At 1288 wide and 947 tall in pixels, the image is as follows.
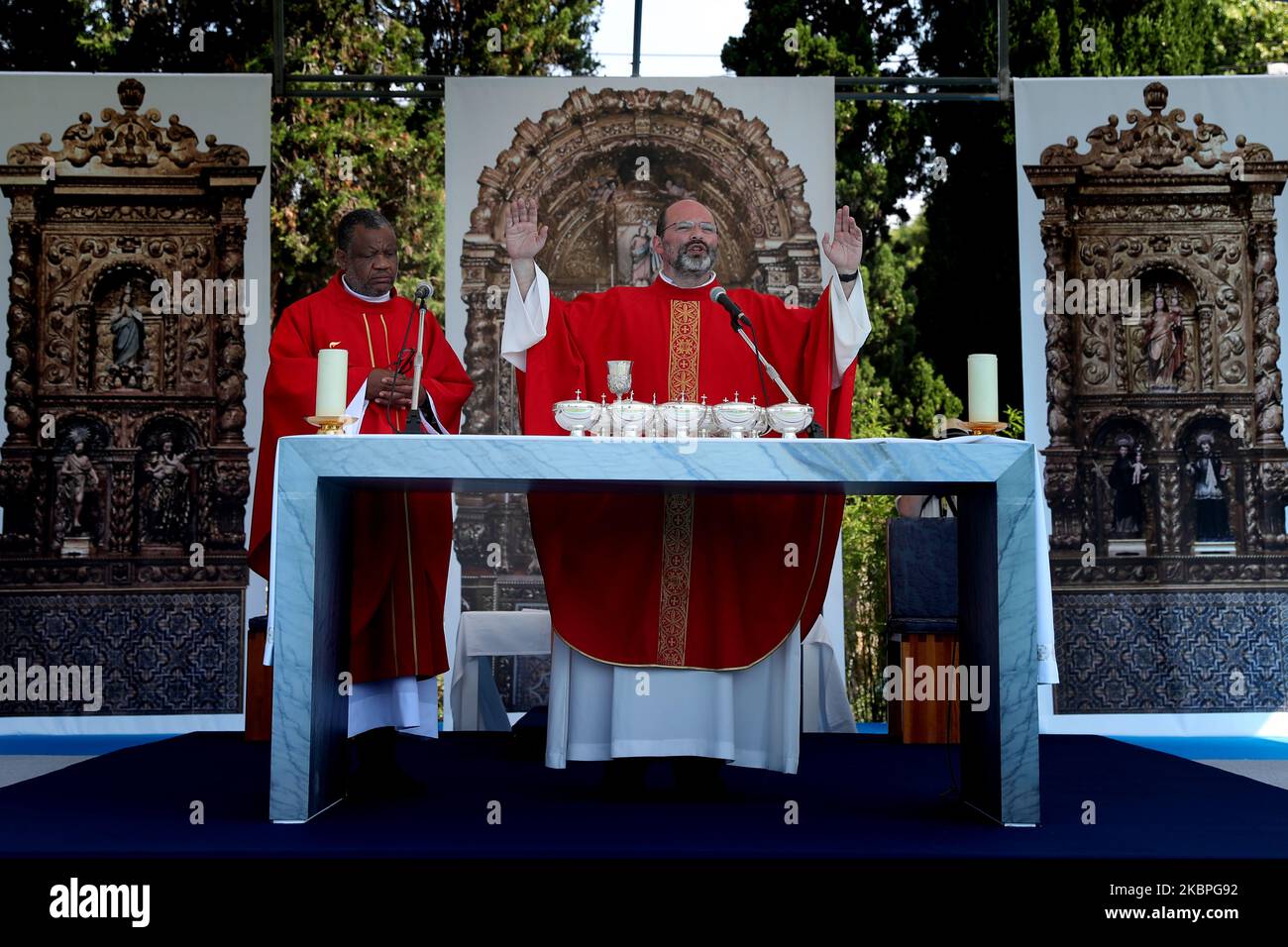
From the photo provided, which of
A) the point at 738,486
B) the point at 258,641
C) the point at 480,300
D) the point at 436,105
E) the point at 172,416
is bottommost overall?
the point at 258,641

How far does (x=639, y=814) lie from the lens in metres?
3.82

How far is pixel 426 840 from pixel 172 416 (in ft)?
17.8

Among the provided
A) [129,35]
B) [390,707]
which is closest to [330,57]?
[129,35]

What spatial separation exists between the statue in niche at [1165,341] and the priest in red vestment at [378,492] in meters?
4.85

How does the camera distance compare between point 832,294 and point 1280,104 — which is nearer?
point 832,294

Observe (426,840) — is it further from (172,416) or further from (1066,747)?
(172,416)

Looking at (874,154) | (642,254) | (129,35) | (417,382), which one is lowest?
(417,382)

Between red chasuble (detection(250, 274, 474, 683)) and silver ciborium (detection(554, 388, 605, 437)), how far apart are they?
798mm

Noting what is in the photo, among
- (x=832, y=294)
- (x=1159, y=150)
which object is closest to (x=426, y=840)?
(x=832, y=294)

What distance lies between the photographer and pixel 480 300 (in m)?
8.13

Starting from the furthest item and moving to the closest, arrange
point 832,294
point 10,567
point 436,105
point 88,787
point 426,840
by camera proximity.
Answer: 1. point 436,105
2. point 10,567
3. point 832,294
4. point 88,787
5. point 426,840

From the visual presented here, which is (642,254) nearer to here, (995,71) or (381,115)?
(995,71)

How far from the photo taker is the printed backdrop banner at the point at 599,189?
8016 millimetres

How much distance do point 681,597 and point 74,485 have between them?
5029mm
